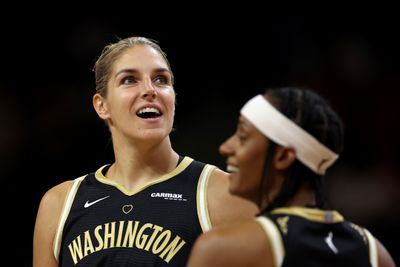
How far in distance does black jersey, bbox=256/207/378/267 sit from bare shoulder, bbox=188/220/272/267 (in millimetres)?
32

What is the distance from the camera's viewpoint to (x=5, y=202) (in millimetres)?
5625

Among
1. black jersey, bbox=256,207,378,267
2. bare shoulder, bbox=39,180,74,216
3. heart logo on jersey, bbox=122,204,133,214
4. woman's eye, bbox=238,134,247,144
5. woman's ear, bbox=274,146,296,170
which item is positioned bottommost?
black jersey, bbox=256,207,378,267

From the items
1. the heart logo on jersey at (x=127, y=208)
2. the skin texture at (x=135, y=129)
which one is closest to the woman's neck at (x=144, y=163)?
the skin texture at (x=135, y=129)

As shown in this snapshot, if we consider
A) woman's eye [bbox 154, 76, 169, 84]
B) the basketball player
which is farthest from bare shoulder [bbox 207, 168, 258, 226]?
the basketball player

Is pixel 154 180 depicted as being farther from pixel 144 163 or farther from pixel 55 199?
pixel 55 199

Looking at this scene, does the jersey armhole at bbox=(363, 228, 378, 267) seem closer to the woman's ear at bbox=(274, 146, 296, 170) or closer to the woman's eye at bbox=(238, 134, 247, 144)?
the woman's ear at bbox=(274, 146, 296, 170)

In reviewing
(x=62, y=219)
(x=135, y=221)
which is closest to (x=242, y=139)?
(x=135, y=221)

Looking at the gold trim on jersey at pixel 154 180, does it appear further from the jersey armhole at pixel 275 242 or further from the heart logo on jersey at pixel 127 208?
the jersey armhole at pixel 275 242

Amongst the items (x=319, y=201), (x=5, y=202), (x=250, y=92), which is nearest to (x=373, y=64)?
(x=250, y=92)

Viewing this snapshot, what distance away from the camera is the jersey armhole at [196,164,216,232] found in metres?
3.07

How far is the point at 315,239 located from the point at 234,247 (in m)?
0.26

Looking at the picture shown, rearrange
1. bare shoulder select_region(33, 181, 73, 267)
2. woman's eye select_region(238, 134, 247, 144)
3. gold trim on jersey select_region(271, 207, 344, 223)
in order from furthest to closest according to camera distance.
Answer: bare shoulder select_region(33, 181, 73, 267)
woman's eye select_region(238, 134, 247, 144)
gold trim on jersey select_region(271, 207, 344, 223)

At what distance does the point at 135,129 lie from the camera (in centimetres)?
324

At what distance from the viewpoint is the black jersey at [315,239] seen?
205 centimetres
